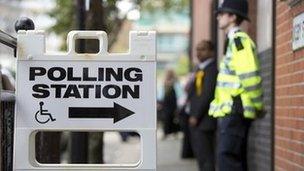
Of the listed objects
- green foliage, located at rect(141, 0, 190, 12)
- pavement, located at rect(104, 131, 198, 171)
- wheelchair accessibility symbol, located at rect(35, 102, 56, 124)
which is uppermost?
green foliage, located at rect(141, 0, 190, 12)

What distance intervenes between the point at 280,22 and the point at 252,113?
118 cm

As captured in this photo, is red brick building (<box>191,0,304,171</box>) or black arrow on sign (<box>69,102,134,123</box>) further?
red brick building (<box>191,0,304,171</box>)

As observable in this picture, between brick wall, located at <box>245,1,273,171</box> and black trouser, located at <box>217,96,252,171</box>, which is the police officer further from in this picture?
brick wall, located at <box>245,1,273,171</box>

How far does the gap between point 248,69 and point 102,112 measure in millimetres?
1912

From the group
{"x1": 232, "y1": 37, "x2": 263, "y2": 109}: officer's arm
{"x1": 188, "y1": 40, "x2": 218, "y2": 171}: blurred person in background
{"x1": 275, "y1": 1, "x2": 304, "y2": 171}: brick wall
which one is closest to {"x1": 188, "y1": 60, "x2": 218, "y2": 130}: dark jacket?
{"x1": 188, "y1": 40, "x2": 218, "y2": 171}: blurred person in background

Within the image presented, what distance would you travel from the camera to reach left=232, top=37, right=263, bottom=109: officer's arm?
605 centimetres

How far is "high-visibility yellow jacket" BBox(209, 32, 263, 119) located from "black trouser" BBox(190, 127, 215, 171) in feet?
9.79

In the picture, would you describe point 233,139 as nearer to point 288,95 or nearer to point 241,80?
point 241,80

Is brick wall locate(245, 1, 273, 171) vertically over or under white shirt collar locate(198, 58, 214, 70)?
under

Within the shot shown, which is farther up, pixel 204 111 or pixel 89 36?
pixel 89 36

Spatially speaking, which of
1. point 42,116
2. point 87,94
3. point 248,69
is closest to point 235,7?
point 248,69

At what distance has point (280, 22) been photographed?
271 inches

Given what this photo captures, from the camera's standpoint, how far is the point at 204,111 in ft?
30.2

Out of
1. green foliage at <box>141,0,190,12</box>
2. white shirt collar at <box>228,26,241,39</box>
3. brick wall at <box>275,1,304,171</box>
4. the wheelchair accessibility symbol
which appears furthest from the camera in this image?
green foliage at <box>141,0,190,12</box>
